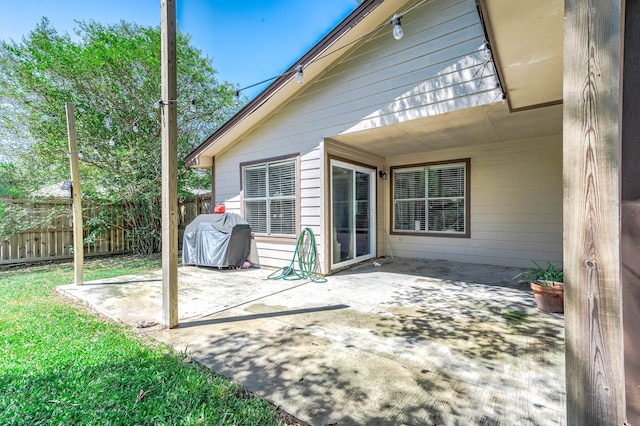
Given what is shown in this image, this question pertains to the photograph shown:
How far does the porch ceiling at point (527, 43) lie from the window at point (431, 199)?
2.80m

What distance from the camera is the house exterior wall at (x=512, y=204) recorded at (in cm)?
536

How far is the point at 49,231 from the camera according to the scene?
282 inches

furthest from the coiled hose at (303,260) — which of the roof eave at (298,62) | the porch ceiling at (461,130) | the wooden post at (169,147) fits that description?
the roof eave at (298,62)

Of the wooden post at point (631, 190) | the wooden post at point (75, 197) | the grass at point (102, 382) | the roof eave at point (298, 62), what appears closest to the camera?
the wooden post at point (631, 190)

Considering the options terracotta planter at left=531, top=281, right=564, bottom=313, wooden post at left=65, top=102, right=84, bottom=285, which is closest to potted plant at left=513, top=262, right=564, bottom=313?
terracotta planter at left=531, top=281, right=564, bottom=313

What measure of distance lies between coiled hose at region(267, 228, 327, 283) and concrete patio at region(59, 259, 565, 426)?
0.45m

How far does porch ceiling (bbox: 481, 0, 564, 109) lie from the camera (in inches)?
85.4

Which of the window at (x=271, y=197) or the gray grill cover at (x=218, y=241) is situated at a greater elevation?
the window at (x=271, y=197)

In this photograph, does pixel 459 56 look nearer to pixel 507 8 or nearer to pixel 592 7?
pixel 507 8

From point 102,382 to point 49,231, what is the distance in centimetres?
731

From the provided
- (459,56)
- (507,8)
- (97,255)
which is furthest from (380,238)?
(97,255)

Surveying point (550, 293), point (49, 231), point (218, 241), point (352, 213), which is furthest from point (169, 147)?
point (49, 231)

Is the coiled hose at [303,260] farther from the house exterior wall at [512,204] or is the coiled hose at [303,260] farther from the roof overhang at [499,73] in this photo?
the house exterior wall at [512,204]

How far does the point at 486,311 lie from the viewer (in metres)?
3.38
